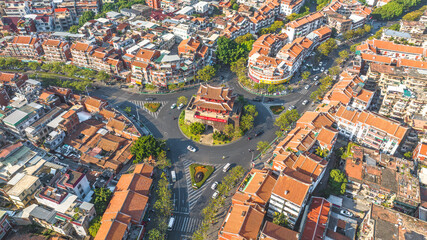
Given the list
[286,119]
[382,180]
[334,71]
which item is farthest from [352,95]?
[382,180]

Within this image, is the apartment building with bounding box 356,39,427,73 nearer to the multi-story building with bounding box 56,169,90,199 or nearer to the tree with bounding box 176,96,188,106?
the tree with bounding box 176,96,188,106

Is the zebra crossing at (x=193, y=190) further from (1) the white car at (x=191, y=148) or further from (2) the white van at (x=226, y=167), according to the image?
(1) the white car at (x=191, y=148)

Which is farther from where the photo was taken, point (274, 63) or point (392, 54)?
point (392, 54)

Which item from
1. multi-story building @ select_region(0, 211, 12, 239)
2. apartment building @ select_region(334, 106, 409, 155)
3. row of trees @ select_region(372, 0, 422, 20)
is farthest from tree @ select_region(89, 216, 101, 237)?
row of trees @ select_region(372, 0, 422, 20)

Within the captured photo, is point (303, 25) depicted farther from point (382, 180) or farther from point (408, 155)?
point (382, 180)

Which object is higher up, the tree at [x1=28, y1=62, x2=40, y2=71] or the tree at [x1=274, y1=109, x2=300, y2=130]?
the tree at [x1=274, y1=109, x2=300, y2=130]

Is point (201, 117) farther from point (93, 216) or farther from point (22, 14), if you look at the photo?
point (22, 14)

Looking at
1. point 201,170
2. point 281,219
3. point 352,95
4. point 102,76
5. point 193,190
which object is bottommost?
point 193,190
